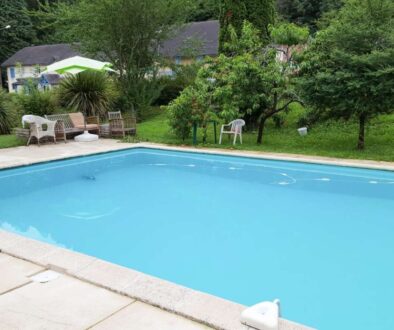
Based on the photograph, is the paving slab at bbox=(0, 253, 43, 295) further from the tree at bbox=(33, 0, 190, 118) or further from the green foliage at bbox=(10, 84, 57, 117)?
the tree at bbox=(33, 0, 190, 118)

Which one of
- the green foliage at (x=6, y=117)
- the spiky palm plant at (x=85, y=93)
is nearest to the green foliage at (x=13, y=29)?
the spiky palm plant at (x=85, y=93)

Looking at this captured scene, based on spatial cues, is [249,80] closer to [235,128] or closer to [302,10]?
[235,128]

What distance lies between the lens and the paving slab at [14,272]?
3400 millimetres

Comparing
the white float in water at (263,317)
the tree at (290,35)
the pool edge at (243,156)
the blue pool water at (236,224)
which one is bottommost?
the blue pool water at (236,224)

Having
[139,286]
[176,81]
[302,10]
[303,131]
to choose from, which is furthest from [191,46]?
[302,10]

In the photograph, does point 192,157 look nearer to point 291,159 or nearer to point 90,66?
point 291,159

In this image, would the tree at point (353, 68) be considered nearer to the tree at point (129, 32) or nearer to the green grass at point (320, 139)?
the green grass at point (320, 139)

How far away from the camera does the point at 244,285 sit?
4141mm

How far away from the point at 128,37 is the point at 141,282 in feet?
46.0

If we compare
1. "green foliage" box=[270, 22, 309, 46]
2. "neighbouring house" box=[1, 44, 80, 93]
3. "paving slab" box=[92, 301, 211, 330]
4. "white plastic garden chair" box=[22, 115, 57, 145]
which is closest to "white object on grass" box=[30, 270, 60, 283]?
"paving slab" box=[92, 301, 211, 330]

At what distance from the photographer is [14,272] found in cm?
362

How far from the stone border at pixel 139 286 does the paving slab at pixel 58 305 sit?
11 centimetres

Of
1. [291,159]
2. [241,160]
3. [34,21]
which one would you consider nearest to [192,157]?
[241,160]

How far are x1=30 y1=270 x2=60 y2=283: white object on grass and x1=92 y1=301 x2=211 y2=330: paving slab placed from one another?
0.87m
